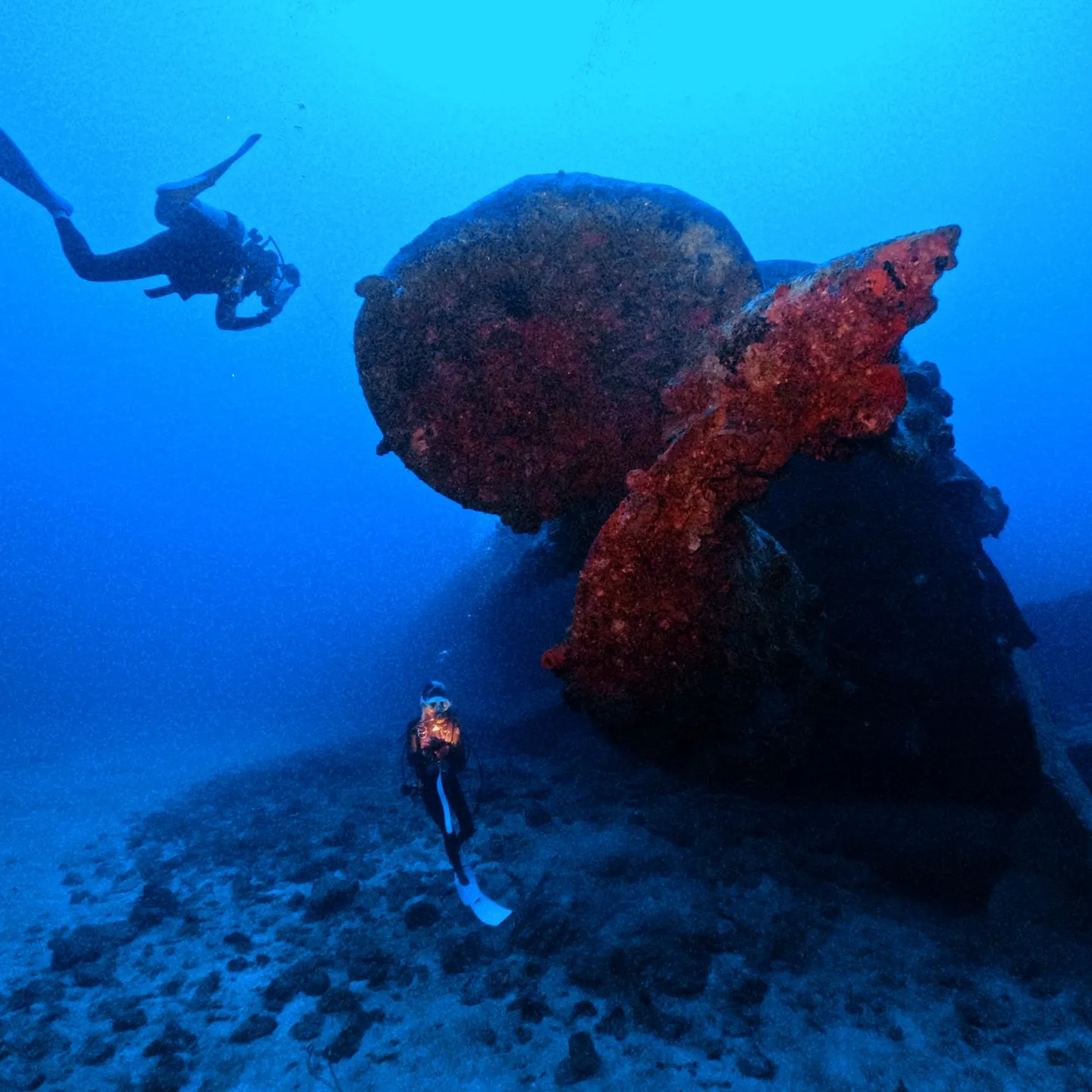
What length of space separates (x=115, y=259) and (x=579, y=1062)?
1035cm

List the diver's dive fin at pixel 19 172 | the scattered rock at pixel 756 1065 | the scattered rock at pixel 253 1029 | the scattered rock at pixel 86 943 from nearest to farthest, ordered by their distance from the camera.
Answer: the scattered rock at pixel 756 1065
the scattered rock at pixel 253 1029
the scattered rock at pixel 86 943
the diver's dive fin at pixel 19 172

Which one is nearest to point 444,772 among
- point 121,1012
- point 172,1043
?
point 172,1043

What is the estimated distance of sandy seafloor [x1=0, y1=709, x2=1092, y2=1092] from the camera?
4.28 meters

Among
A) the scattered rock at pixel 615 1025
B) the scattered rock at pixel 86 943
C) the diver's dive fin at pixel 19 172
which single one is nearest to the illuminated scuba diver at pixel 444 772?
the scattered rock at pixel 615 1025

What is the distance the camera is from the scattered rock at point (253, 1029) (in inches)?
200

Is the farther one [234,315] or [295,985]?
[234,315]

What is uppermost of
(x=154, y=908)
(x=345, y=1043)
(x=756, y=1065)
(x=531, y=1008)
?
(x=154, y=908)

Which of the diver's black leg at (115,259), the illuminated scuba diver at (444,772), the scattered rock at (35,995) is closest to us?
the scattered rock at (35,995)

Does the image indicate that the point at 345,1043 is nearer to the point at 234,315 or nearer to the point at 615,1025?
the point at 615,1025

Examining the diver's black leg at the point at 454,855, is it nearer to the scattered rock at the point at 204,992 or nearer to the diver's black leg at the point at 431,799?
the diver's black leg at the point at 431,799

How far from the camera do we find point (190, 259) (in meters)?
7.99

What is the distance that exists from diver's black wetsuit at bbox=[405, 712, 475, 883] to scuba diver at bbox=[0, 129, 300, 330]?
6.09m

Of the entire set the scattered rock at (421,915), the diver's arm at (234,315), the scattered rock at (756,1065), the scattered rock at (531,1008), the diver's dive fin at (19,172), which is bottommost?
the scattered rock at (756,1065)

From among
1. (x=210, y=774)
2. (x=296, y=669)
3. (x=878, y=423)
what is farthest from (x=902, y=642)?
(x=296, y=669)
